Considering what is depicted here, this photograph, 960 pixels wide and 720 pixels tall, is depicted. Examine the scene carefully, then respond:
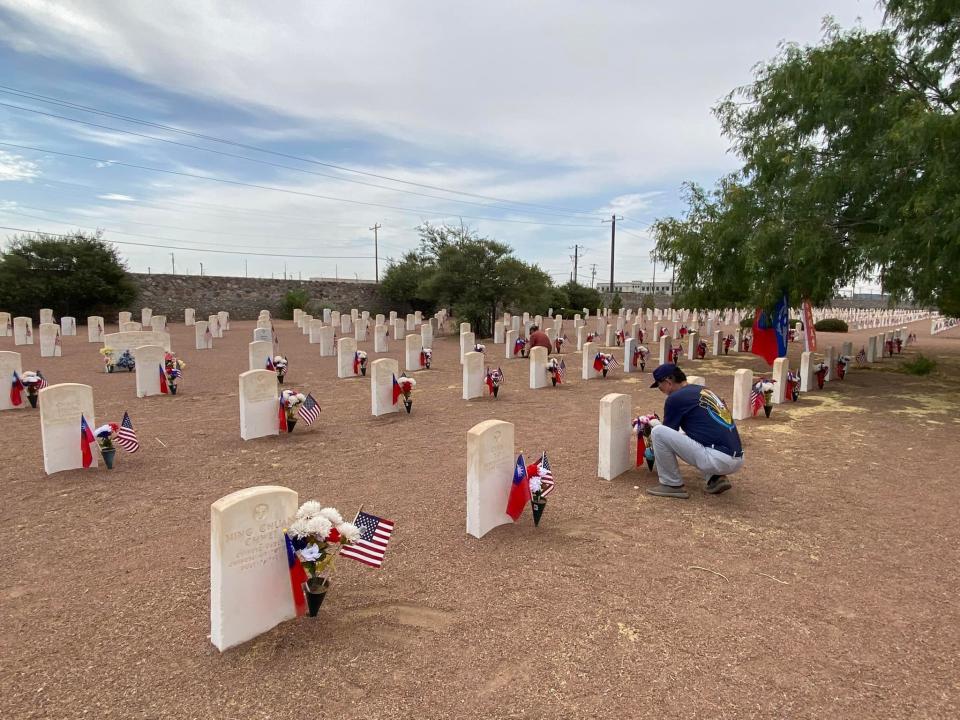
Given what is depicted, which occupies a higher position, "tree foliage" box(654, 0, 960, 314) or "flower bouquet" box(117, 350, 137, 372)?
"tree foliage" box(654, 0, 960, 314)

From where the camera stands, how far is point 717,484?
5.75 m

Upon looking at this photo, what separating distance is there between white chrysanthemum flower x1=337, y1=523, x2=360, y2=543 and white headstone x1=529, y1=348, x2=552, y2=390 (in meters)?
9.14

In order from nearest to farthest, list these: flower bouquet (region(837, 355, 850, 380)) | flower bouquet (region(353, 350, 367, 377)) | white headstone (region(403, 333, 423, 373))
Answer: flower bouquet (region(837, 355, 850, 380)), flower bouquet (region(353, 350, 367, 377)), white headstone (region(403, 333, 423, 373))

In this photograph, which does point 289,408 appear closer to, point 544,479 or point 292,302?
point 544,479

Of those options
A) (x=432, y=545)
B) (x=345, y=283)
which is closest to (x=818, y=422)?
(x=432, y=545)

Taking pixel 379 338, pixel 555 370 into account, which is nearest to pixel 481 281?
pixel 379 338

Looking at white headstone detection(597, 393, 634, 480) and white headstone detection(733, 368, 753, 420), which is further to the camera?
white headstone detection(733, 368, 753, 420)

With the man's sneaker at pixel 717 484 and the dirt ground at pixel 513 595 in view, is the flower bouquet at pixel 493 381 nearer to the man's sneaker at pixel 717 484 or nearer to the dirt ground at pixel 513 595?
the dirt ground at pixel 513 595

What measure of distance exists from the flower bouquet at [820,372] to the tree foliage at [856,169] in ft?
5.34

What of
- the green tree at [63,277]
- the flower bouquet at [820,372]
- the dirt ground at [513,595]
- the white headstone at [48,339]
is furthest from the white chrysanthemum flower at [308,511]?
the green tree at [63,277]

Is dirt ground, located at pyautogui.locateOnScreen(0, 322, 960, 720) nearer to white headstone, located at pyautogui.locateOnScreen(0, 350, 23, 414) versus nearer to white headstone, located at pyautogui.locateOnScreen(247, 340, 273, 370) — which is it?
white headstone, located at pyautogui.locateOnScreen(0, 350, 23, 414)

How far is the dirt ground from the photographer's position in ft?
9.45

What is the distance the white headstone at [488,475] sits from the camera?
15.6ft

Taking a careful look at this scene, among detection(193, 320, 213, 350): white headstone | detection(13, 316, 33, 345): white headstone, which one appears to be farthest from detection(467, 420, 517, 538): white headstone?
detection(13, 316, 33, 345): white headstone
